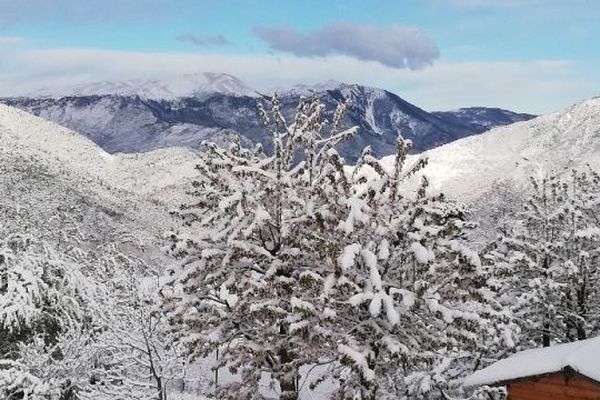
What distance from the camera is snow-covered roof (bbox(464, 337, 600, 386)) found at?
1525 cm

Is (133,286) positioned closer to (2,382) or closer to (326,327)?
(2,382)

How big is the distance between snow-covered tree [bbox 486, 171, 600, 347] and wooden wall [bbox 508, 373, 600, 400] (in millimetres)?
5992

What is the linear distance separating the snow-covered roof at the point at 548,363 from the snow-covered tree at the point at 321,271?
1.67 m

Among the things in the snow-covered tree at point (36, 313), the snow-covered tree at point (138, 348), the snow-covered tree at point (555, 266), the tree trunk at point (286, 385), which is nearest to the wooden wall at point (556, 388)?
the tree trunk at point (286, 385)

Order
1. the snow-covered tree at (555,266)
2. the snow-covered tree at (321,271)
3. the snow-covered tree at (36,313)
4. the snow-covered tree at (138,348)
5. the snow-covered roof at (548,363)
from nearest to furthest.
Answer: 1. the snow-covered tree at (321,271)
2. the snow-covered roof at (548,363)
3. the snow-covered tree at (138,348)
4. the snow-covered tree at (36,313)
5. the snow-covered tree at (555,266)


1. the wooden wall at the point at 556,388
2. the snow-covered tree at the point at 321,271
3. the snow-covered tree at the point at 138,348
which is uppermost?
the snow-covered tree at the point at 321,271

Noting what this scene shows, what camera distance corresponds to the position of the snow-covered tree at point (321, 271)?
13.9 meters

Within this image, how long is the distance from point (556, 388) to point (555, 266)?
809 cm

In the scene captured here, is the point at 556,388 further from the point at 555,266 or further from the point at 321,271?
the point at 555,266

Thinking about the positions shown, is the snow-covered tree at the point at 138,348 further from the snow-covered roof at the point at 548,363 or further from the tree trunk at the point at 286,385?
the snow-covered roof at the point at 548,363

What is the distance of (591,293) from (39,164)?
621ft

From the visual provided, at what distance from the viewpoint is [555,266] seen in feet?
76.8

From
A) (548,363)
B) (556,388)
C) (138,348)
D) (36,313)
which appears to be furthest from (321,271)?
(36,313)

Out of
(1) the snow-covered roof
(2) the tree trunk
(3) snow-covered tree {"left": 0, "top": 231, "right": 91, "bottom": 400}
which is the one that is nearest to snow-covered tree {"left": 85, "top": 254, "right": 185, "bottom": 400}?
(3) snow-covered tree {"left": 0, "top": 231, "right": 91, "bottom": 400}
